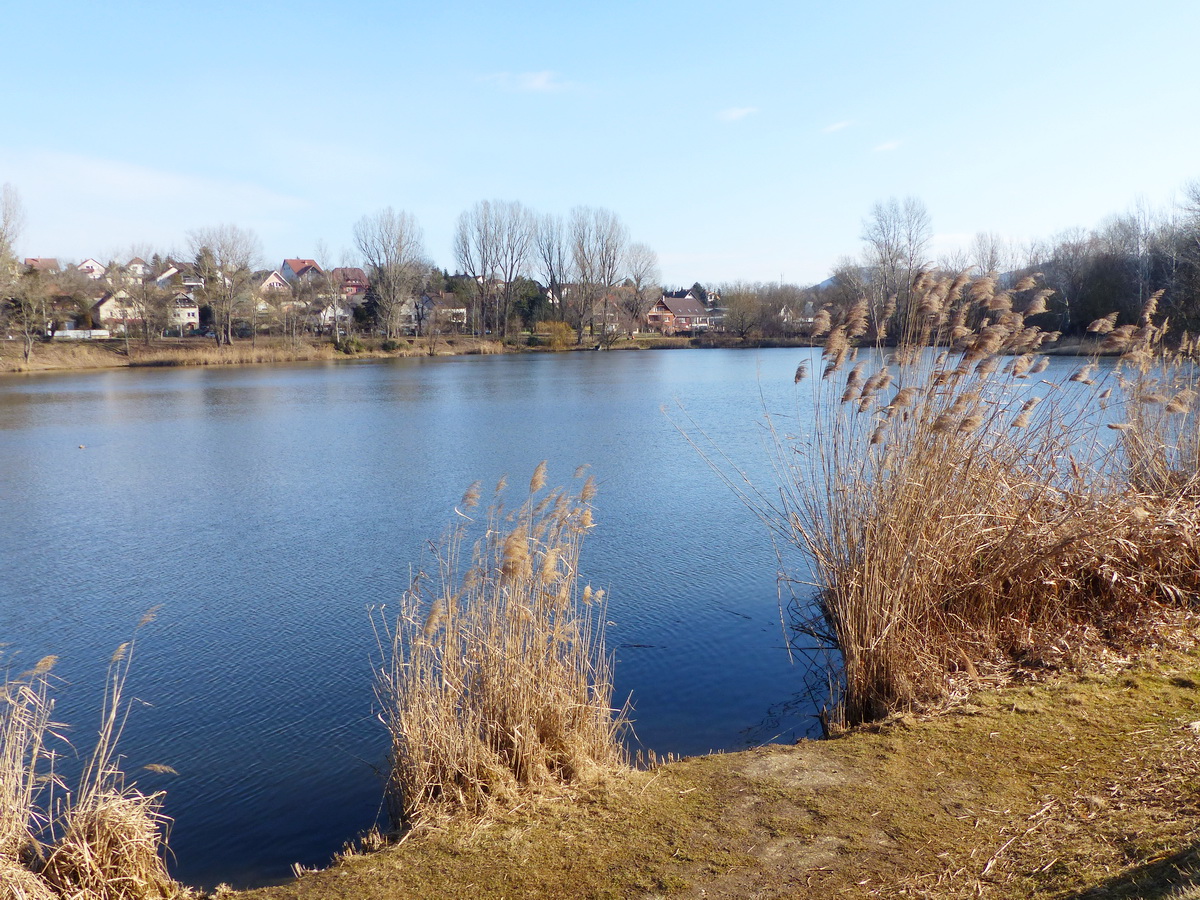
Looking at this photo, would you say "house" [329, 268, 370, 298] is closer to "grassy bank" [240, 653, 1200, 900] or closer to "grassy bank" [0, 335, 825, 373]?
"grassy bank" [0, 335, 825, 373]

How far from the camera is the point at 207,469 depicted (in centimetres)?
1645

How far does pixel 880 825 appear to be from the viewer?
368cm

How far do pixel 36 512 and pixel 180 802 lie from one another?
9.68 metres

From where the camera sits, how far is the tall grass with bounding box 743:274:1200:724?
17.3ft

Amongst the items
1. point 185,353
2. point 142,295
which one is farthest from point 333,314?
point 142,295

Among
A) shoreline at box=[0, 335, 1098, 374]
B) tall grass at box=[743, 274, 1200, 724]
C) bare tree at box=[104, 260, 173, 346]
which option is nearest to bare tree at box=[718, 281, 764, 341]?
shoreline at box=[0, 335, 1098, 374]

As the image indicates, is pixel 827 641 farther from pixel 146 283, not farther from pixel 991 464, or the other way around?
pixel 146 283

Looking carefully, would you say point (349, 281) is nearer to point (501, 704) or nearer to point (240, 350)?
point (240, 350)

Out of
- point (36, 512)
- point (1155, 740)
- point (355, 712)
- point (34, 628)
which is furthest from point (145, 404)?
point (1155, 740)

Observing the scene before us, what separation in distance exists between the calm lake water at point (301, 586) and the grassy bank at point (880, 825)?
129 centimetres

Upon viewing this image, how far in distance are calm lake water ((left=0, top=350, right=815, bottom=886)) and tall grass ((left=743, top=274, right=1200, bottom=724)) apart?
1.09 meters

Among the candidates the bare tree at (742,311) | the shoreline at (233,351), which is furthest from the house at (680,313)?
the shoreline at (233,351)

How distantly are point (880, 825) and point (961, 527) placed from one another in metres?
2.39

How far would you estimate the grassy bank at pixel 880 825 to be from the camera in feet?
10.7
